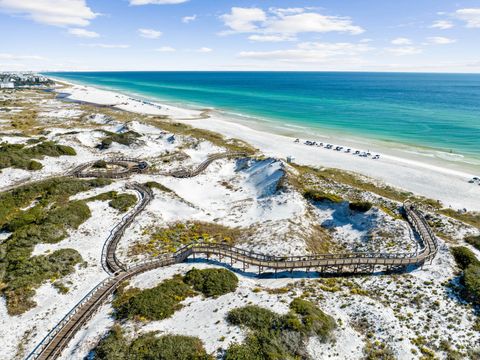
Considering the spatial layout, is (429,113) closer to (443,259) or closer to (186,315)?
(443,259)

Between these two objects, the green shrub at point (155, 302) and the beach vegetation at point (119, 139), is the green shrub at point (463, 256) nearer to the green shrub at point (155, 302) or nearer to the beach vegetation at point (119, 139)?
the green shrub at point (155, 302)

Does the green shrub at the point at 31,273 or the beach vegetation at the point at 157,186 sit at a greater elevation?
the beach vegetation at the point at 157,186

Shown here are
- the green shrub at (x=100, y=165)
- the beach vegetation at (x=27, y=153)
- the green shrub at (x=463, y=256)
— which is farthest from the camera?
the green shrub at (x=100, y=165)

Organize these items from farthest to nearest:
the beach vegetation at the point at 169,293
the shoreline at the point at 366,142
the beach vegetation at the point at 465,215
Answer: the shoreline at the point at 366,142, the beach vegetation at the point at 465,215, the beach vegetation at the point at 169,293

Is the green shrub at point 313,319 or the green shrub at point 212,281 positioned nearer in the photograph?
the green shrub at point 313,319

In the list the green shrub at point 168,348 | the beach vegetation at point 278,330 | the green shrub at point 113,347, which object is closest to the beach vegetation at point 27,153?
the green shrub at point 113,347

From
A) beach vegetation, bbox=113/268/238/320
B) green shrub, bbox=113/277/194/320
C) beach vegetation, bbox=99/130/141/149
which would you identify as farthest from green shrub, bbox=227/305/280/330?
beach vegetation, bbox=99/130/141/149
